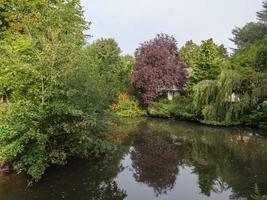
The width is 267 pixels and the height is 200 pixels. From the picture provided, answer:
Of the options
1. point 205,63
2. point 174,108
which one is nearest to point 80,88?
point 174,108

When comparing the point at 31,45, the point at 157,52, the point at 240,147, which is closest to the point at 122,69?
the point at 157,52

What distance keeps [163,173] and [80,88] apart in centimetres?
497

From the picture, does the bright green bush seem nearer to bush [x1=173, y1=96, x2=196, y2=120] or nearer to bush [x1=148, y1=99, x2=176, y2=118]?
bush [x1=173, y1=96, x2=196, y2=120]

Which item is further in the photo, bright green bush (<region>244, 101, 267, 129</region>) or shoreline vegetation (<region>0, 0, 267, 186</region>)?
bright green bush (<region>244, 101, 267, 129</region>)

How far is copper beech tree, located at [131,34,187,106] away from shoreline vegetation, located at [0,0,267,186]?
0.09m

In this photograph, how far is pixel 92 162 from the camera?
667 inches

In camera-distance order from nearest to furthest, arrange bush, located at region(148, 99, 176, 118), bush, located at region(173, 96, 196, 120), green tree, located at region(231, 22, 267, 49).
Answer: bush, located at region(173, 96, 196, 120) → bush, located at region(148, 99, 176, 118) → green tree, located at region(231, 22, 267, 49)

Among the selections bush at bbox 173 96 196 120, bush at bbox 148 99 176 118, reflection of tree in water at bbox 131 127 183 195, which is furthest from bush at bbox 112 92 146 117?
reflection of tree in water at bbox 131 127 183 195

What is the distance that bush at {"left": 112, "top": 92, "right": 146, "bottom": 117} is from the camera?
117 ft

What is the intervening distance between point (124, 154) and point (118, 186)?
18.3 ft

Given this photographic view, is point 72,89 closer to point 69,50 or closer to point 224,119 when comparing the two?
point 69,50

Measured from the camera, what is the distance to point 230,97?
27.7 metres

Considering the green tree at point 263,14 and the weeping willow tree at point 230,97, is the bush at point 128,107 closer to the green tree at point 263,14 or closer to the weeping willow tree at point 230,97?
the weeping willow tree at point 230,97

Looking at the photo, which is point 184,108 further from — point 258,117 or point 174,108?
point 258,117
